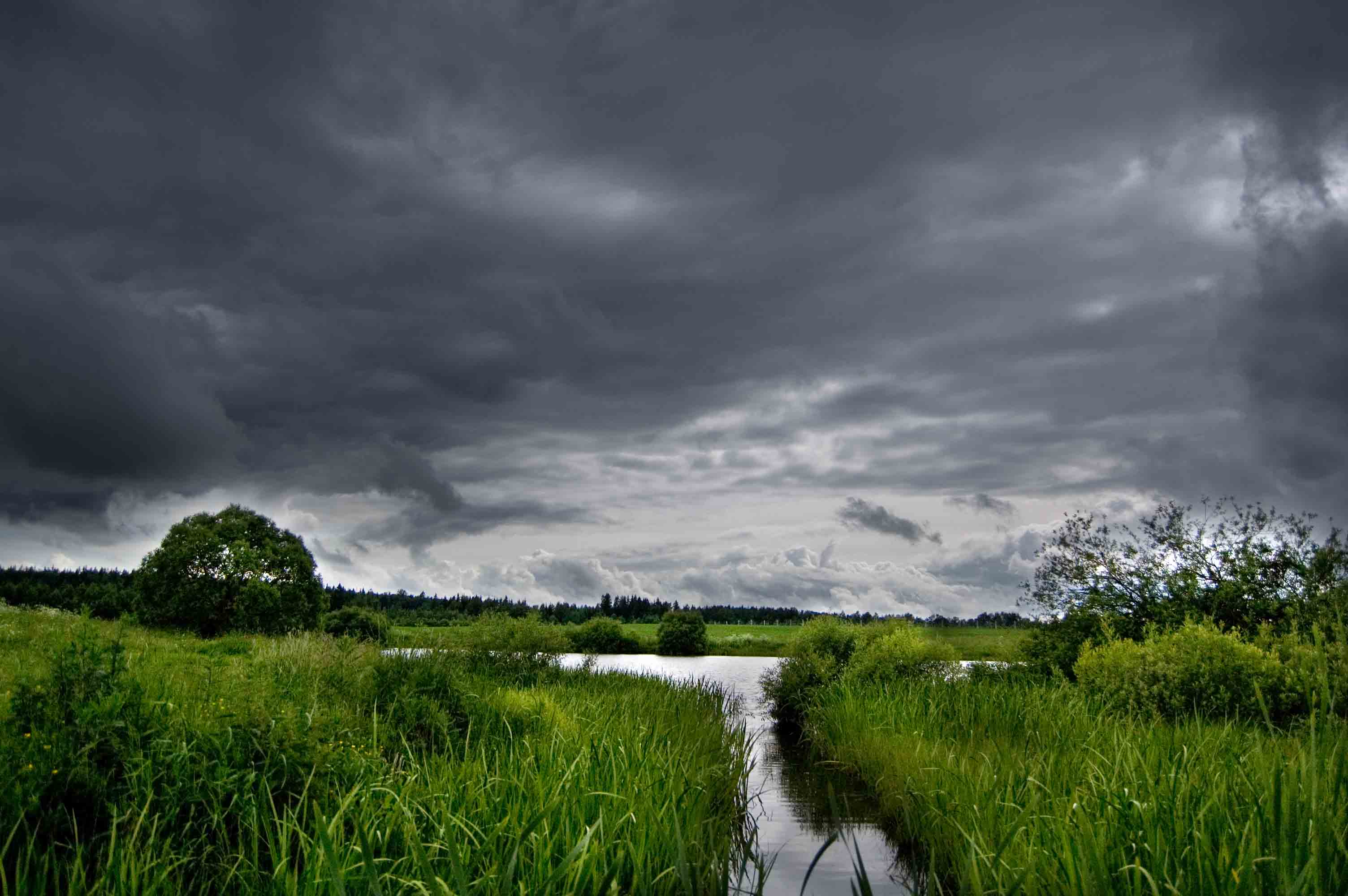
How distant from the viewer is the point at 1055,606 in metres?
23.0

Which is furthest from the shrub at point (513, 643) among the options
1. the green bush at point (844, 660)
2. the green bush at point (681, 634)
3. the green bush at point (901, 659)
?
the green bush at point (681, 634)

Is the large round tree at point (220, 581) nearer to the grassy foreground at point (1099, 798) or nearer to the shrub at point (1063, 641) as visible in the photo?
the grassy foreground at point (1099, 798)

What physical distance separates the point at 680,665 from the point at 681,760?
3245cm

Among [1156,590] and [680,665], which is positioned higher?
[1156,590]

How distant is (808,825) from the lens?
40.6 ft

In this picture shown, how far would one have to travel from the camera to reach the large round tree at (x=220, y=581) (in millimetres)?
26703

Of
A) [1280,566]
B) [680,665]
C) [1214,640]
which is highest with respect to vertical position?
[1280,566]

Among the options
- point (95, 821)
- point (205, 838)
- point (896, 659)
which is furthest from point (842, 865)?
point (896, 659)

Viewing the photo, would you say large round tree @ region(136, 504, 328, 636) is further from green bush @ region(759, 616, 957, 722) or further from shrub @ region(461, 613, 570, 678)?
green bush @ region(759, 616, 957, 722)

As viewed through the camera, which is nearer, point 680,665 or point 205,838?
point 205,838

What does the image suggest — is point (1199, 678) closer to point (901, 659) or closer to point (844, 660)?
point (901, 659)

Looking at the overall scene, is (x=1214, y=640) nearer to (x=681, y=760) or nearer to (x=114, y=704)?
(x=681, y=760)

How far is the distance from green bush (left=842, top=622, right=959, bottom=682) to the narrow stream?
245cm

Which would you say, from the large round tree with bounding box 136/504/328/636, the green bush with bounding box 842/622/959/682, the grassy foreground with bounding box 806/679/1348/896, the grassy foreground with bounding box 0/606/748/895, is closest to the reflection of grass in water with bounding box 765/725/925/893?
the grassy foreground with bounding box 806/679/1348/896
